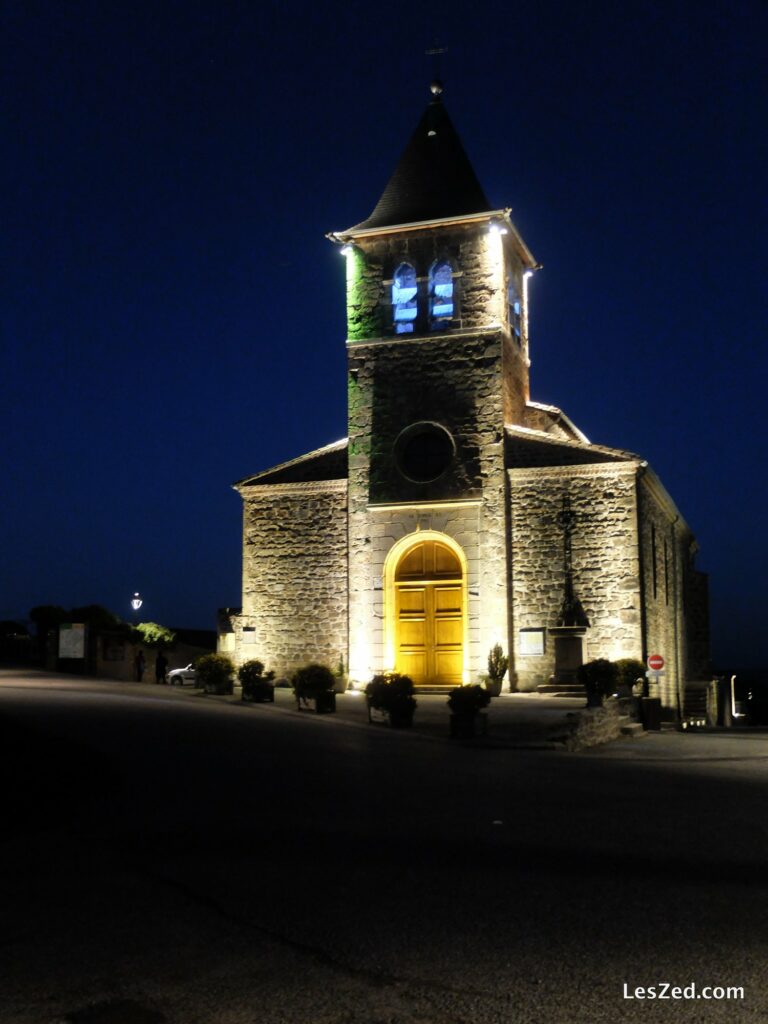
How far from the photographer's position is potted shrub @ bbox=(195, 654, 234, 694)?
24.9m

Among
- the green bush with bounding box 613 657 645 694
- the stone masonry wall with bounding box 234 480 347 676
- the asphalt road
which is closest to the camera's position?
the asphalt road

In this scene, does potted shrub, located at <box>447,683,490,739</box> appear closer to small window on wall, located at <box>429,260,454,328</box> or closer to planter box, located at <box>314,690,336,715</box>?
planter box, located at <box>314,690,336,715</box>

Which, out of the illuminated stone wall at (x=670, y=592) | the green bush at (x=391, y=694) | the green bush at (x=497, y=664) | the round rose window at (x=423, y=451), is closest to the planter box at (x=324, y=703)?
the green bush at (x=391, y=694)

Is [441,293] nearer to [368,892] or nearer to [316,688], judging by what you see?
[316,688]

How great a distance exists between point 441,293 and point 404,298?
1013 millimetres

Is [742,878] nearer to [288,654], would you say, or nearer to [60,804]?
[60,804]

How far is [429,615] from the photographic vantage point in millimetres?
27156

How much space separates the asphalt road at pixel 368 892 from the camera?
184 inches

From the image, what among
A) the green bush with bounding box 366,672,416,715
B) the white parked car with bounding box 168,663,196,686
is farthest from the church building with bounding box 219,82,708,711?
the green bush with bounding box 366,672,416,715

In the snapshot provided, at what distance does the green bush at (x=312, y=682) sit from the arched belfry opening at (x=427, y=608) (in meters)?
5.49

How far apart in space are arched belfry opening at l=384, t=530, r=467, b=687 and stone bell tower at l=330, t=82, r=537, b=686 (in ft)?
0.10

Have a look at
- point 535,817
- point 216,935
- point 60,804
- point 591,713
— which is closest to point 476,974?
point 216,935

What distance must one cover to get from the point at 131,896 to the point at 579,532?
2051 centimetres

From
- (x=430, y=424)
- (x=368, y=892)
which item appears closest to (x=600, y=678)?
(x=430, y=424)
